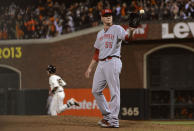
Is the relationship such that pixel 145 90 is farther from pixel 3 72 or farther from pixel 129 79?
pixel 3 72

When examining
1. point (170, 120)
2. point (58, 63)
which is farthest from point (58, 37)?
point (170, 120)

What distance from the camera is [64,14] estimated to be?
22.9 metres

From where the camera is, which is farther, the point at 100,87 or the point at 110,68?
the point at 100,87

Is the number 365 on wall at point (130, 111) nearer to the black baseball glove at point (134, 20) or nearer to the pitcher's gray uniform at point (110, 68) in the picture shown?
the pitcher's gray uniform at point (110, 68)

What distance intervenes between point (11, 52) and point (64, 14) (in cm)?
348

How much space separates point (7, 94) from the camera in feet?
64.2

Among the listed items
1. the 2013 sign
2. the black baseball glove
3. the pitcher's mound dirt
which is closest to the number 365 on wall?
the 2013 sign

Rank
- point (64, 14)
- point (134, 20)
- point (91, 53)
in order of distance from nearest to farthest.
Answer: point (134, 20), point (91, 53), point (64, 14)

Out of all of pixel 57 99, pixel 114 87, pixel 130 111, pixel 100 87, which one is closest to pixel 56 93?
pixel 57 99

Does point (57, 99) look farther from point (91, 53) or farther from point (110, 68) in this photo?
point (91, 53)

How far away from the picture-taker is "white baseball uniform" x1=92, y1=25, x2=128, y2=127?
807cm

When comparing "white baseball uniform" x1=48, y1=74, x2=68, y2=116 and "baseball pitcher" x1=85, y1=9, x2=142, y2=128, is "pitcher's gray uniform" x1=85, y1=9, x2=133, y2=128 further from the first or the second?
"white baseball uniform" x1=48, y1=74, x2=68, y2=116

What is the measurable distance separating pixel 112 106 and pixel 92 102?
11100 mm

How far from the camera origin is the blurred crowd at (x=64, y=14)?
19750 mm
